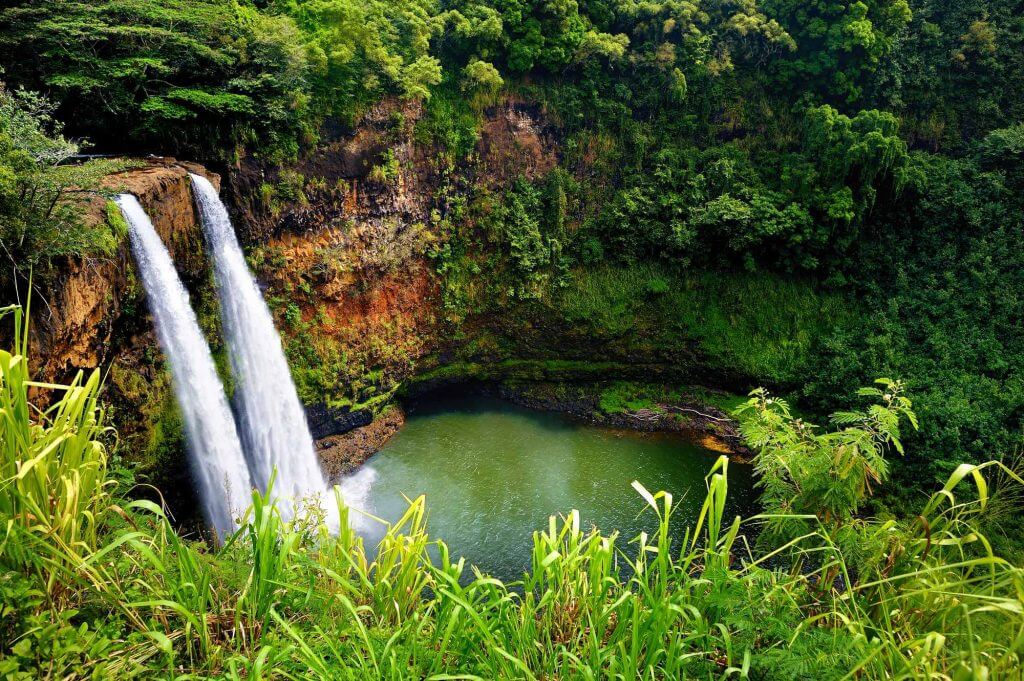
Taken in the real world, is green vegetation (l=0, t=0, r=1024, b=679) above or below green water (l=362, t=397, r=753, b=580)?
above

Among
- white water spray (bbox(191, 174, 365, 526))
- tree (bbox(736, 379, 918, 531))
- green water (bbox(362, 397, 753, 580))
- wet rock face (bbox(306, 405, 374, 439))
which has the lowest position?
green water (bbox(362, 397, 753, 580))

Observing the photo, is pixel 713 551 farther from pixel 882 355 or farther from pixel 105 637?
pixel 882 355

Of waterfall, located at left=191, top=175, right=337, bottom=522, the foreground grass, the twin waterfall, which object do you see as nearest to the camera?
the foreground grass

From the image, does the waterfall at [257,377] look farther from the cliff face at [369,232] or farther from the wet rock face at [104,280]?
the cliff face at [369,232]

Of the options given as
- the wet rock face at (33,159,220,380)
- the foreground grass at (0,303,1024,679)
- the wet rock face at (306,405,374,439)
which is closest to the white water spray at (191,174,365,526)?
the wet rock face at (33,159,220,380)

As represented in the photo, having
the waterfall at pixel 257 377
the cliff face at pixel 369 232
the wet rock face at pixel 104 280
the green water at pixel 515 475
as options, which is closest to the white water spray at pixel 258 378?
the waterfall at pixel 257 377

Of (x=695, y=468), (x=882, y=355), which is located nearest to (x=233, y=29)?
(x=695, y=468)

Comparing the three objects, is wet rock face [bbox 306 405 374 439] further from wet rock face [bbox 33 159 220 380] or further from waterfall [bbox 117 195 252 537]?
wet rock face [bbox 33 159 220 380]
